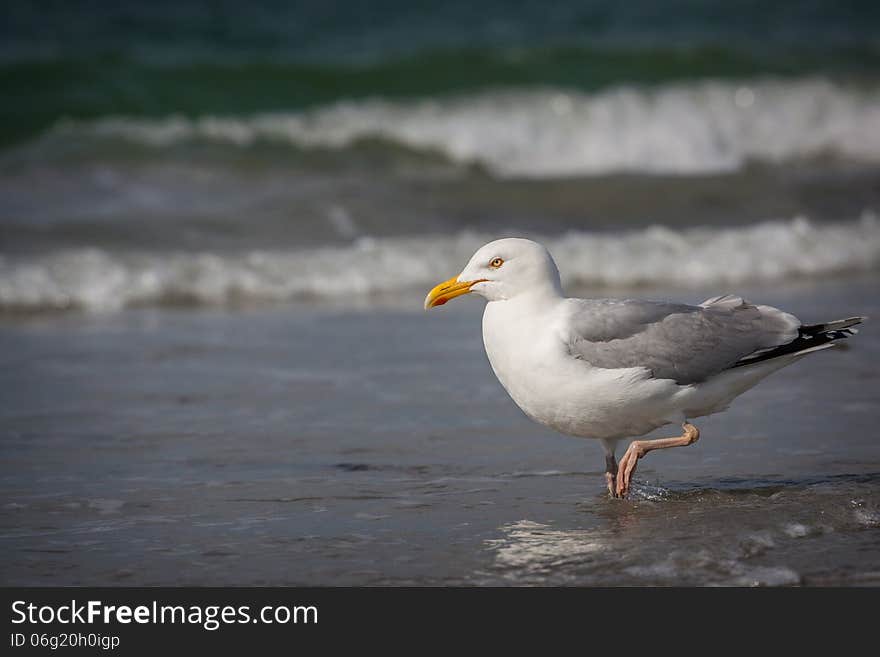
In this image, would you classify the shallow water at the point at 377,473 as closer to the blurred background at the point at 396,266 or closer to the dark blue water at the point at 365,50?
the blurred background at the point at 396,266

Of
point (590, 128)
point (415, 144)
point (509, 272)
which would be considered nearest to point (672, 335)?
point (509, 272)

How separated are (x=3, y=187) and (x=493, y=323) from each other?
9448mm

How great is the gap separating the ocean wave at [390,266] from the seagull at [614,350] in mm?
4765

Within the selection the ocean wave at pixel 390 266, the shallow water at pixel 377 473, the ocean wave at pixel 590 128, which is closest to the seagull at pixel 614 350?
the shallow water at pixel 377 473

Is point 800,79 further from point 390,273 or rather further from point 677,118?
point 390,273

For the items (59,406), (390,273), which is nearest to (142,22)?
(390,273)

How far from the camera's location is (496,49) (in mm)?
20469

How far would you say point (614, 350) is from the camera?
5066 mm

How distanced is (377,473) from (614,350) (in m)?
1.21

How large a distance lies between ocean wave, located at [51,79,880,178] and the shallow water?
25.7ft

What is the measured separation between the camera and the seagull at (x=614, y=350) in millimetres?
5016

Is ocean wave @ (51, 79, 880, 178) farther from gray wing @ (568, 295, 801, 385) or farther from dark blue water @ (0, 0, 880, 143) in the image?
gray wing @ (568, 295, 801, 385)

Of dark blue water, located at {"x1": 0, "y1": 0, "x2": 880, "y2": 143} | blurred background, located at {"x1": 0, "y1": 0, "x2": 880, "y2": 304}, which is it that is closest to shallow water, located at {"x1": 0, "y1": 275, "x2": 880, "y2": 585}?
blurred background, located at {"x1": 0, "y1": 0, "x2": 880, "y2": 304}

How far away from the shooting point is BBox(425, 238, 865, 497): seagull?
5016mm
